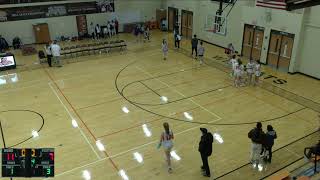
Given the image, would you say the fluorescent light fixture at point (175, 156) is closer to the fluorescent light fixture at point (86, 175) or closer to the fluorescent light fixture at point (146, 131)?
the fluorescent light fixture at point (146, 131)

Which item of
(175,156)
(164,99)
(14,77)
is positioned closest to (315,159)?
(175,156)

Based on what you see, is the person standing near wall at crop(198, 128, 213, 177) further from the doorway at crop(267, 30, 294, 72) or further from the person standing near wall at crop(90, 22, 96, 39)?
the person standing near wall at crop(90, 22, 96, 39)

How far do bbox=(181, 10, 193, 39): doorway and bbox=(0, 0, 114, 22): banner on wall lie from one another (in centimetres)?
683

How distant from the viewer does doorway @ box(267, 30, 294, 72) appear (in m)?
19.0

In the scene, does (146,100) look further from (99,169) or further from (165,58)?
(165,58)

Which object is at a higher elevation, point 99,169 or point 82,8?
point 82,8

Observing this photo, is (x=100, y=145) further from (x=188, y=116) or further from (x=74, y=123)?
(x=188, y=116)

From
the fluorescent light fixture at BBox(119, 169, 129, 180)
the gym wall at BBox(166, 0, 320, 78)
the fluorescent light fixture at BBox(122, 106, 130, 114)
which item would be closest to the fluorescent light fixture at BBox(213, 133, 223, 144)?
the fluorescent light fixture at BBox(119, 169, 129, 180)

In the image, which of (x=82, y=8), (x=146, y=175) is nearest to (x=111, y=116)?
(x=146, y=175)

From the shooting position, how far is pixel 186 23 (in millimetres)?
28203

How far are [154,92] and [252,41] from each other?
9.07m

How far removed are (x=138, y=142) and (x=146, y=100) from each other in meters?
3.94

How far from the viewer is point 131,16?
30406mm

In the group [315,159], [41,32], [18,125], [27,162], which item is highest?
[41,32]
